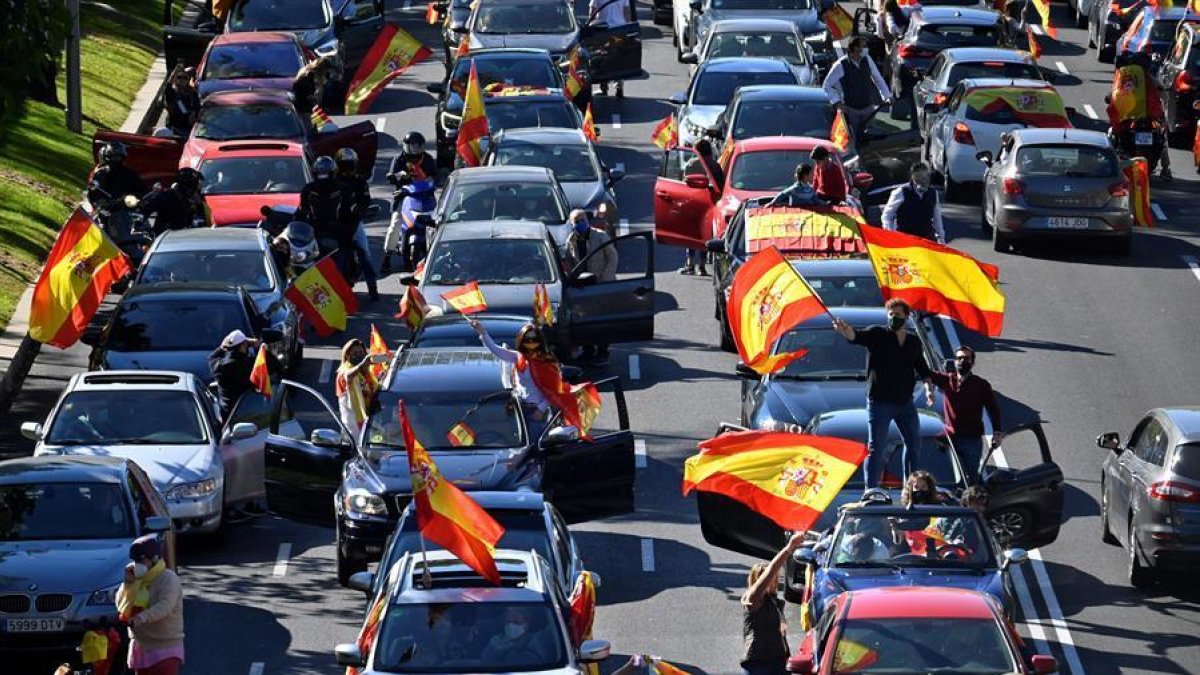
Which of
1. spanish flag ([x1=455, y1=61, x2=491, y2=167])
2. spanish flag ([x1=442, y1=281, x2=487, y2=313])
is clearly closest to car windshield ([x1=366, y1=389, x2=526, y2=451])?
spanish flag ([x1=442, y1=281, x2=487, y2=313])

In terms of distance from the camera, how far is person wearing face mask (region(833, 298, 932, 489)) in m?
24.0

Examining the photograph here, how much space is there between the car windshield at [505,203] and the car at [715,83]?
511cm

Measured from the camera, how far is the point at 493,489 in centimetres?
2381

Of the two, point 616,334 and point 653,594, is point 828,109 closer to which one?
point 616,334

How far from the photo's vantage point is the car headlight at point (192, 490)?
992 inches

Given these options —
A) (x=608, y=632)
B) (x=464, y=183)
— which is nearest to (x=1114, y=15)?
(x=464, y=183)

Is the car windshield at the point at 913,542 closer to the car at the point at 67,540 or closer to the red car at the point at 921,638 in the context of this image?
the red car at the point at 921,638

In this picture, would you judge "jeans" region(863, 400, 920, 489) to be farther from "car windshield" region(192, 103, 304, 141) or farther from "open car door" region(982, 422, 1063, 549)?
"car windshield" region(192, 103, 304, 141)

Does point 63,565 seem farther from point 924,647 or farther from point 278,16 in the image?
point 278,16

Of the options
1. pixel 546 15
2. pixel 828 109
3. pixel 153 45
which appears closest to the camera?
pixel 828 109

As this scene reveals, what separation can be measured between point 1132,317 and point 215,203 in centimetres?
1067

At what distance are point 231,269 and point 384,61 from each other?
376 inches

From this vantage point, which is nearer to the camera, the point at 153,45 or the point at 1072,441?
the point at 1072,441

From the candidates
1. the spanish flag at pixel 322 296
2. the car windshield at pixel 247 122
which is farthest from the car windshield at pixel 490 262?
the car windshield at pixel 247 122
